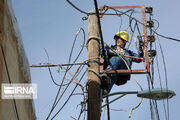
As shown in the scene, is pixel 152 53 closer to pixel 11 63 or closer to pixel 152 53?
pixel 152 53

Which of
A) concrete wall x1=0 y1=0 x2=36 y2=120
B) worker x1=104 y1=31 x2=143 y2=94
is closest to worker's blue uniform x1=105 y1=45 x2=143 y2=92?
worker x1=104 y1=31 x2=143 y2=94

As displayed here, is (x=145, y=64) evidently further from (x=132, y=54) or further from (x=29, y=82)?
(x=29, y=82)

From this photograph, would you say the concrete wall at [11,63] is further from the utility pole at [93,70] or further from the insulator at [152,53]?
the insulator at [152,53]

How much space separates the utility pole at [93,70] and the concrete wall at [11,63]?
977mm

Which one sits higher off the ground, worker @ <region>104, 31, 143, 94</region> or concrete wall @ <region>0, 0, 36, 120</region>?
worker @ <region>104, 31, 143, 94</region>

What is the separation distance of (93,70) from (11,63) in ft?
6.07

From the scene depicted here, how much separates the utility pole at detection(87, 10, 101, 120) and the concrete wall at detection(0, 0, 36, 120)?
0.98 meters

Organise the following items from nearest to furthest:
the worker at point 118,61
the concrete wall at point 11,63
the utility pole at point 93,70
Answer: the concrete wall at point 11,63, the utility pole at point 93,70, the worker at point 118,61

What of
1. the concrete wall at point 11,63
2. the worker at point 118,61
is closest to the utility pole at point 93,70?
the worker at point 118,61

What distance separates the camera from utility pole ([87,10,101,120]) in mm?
6398

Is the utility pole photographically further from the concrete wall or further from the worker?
the concrete wall

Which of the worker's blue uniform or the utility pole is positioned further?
the worker's blue uniform

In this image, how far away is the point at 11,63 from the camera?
5344 millimetres

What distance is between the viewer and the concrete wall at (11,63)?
5.05 metres
